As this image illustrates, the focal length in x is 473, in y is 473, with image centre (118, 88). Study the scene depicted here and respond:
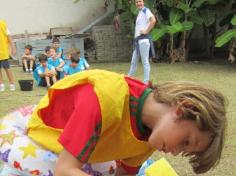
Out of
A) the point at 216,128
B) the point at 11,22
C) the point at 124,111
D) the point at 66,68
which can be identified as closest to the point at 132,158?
the point at 124,111

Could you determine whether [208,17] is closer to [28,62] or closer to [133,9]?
[133,9]

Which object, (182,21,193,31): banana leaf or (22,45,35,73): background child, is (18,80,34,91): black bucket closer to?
(22,45,35,73): background child

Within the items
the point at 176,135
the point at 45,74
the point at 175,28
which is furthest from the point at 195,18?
the point at 176,135

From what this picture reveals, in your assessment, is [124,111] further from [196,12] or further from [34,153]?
[196,12]

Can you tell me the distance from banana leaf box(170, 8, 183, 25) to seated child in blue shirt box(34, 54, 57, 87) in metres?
3.19

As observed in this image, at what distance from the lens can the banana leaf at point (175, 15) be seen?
33.1ft

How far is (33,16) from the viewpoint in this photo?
38.5 feet

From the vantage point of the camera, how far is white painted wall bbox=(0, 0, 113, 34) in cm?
1161

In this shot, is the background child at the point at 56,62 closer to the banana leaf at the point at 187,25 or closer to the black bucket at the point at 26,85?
the black bucket at the point at 26,85

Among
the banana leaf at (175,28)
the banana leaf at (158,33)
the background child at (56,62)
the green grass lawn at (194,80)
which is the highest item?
the banana leaf at (175,28)

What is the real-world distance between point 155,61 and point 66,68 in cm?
376

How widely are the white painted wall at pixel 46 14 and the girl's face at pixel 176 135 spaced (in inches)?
405

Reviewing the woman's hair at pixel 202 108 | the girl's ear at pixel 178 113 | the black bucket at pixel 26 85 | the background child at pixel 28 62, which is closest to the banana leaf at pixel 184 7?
the background child at pixel 28 62

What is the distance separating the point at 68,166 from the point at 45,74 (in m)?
6.20
